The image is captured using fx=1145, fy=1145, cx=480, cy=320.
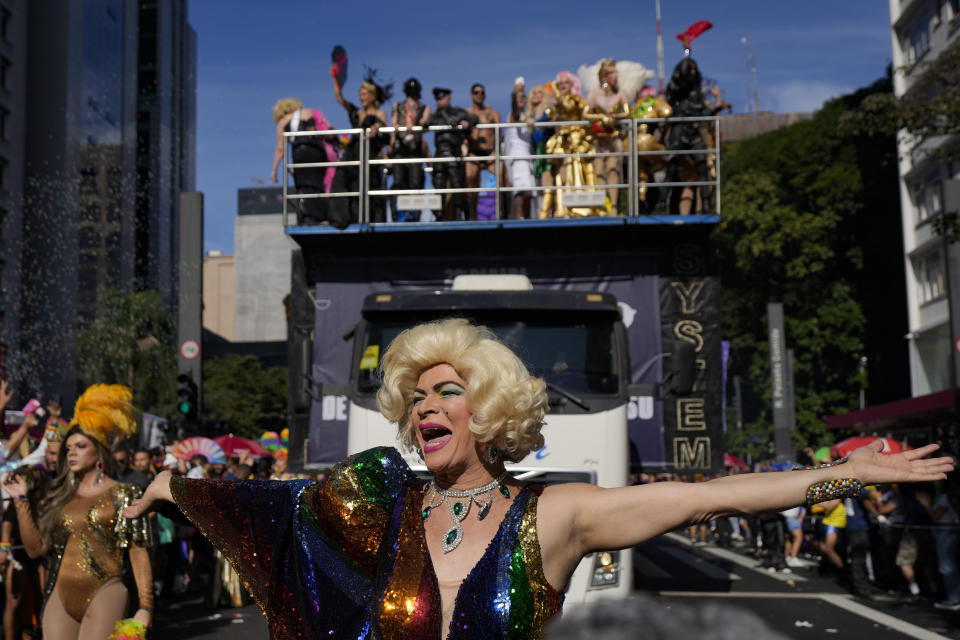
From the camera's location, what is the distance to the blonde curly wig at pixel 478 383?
310 centimetres

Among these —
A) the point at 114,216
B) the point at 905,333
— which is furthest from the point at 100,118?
the point at 905,333

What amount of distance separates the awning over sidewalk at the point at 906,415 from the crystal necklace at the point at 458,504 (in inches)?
757

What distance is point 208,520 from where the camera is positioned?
3.51m

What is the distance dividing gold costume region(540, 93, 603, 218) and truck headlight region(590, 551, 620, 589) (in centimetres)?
493

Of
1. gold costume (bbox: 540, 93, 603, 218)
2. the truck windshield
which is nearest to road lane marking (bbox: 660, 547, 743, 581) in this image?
gold costume (bbox: 540, 93, 603, 218)

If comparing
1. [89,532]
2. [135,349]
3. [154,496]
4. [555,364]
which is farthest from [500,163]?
[135,349]

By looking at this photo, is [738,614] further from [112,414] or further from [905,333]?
[905,333]

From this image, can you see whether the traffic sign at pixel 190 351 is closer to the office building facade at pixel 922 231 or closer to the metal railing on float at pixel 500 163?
the metal railing on float at pixel 500 163

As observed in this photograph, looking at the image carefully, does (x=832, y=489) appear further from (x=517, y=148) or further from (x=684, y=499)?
(x=517, y=148)

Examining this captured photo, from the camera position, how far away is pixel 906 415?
984 inches

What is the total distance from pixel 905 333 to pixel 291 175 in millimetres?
31569

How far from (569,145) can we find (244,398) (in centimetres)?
5248

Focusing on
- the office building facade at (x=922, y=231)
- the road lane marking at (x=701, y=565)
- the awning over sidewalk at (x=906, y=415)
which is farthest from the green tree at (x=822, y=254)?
the road lane marking at (x=701, y=565)

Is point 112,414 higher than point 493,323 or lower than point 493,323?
lower
